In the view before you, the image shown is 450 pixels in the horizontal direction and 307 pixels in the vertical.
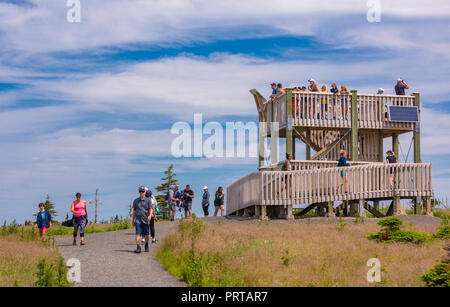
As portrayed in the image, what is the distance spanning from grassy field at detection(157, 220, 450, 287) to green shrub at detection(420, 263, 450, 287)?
397 mm

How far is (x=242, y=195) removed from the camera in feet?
94.7

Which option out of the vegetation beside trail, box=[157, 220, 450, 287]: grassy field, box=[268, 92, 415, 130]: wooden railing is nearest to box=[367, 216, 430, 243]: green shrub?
box=[157, 220, 450, 287]: grassy field

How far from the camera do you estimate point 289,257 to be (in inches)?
587

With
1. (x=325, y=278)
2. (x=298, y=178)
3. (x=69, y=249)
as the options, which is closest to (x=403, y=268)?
(x=325, y=278)

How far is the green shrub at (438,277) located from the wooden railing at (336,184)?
1381 cm

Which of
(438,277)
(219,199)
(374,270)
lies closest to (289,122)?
(219,199)

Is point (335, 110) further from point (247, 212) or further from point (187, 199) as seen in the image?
point (187, 199)

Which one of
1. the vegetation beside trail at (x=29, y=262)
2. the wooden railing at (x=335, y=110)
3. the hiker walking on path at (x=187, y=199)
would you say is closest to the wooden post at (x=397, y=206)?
the wooden railing at (x=335, y=110)

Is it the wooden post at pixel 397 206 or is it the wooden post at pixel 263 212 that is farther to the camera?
the wooden post at pixel 397 206

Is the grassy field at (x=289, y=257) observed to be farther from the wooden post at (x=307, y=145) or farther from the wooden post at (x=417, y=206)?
the wooden post at (x=307, y=145)

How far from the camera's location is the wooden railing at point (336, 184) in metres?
26.0

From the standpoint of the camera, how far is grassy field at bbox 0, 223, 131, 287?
1260 cm

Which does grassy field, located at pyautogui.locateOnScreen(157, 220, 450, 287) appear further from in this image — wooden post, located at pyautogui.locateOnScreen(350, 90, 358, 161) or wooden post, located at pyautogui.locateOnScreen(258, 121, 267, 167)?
wooden post, located at pyautogui.locateOnScreen(258, 121, 267, 167)
